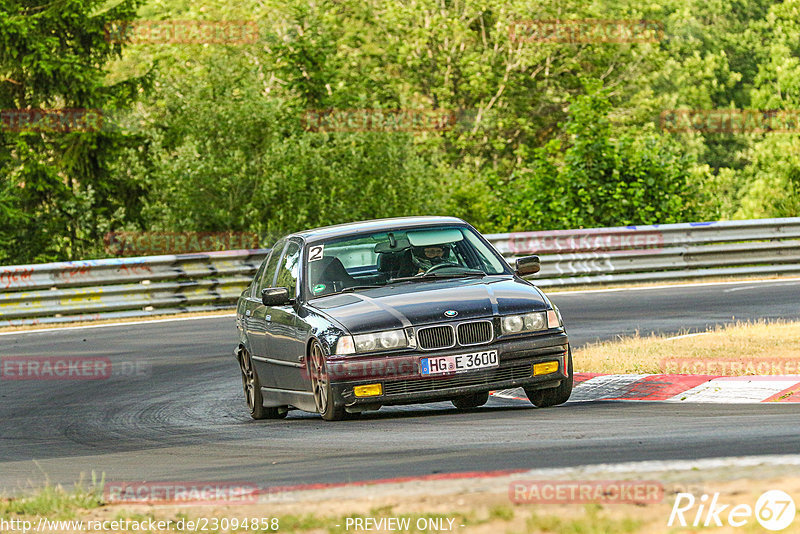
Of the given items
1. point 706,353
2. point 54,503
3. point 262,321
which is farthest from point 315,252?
point 54,503

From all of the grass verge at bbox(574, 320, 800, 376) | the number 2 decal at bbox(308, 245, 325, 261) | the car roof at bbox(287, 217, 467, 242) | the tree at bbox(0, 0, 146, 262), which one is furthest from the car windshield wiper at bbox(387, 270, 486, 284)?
the tree at bbox(0, 0, 146, 262)

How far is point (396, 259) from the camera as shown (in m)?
10.4

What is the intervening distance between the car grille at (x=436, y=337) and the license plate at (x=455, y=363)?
90 mm

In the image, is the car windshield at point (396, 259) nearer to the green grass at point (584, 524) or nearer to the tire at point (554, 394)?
the tire at point (554, 394)

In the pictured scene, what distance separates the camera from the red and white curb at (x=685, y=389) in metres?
9.53

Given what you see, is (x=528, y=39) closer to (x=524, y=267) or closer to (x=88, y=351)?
(x=88, y=351)

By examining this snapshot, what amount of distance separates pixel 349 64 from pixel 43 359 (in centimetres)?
3353

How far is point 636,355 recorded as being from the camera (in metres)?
12.1

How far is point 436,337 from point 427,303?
0.32 meters

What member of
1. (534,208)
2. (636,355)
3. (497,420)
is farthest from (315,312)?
(534,208)

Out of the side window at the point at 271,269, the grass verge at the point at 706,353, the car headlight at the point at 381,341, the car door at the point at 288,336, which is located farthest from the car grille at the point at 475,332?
the side window at the point at 271,269

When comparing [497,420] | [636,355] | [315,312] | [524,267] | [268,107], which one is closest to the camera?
[497,420]

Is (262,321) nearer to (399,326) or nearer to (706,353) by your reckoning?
(399,326)

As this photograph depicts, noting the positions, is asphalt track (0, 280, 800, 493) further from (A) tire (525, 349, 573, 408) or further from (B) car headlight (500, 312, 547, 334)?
(B) car headlight (500, 312, 547, 334)
